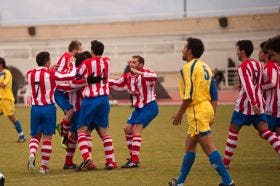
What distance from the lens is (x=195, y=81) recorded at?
36.5 feet

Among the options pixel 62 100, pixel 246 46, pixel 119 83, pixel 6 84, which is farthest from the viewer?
pixel 6 84

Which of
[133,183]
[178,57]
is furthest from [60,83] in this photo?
[178,57]

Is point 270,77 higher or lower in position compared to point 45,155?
higher

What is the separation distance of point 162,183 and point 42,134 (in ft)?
9.66

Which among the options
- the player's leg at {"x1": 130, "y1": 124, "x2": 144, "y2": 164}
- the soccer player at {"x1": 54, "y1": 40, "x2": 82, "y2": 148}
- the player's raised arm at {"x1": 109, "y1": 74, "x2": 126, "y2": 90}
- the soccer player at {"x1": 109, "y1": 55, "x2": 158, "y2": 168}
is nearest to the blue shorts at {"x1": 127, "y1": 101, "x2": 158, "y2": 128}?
the soccer player at {"x1": 109, "y1": 55, "x2": 158, "y2": 168}

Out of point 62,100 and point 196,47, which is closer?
point 196,47

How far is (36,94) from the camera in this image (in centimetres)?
1416

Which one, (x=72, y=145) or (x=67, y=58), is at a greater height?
(x=67, y=58)

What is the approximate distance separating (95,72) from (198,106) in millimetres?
3301

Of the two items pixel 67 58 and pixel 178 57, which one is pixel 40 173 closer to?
pixel 67 58

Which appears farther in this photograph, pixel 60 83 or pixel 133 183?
pixel 60 83

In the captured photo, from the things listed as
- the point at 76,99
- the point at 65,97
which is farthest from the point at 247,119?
the point at 65,97

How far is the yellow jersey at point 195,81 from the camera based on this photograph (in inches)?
437

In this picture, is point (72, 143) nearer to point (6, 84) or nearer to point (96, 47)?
point (96, 47)
